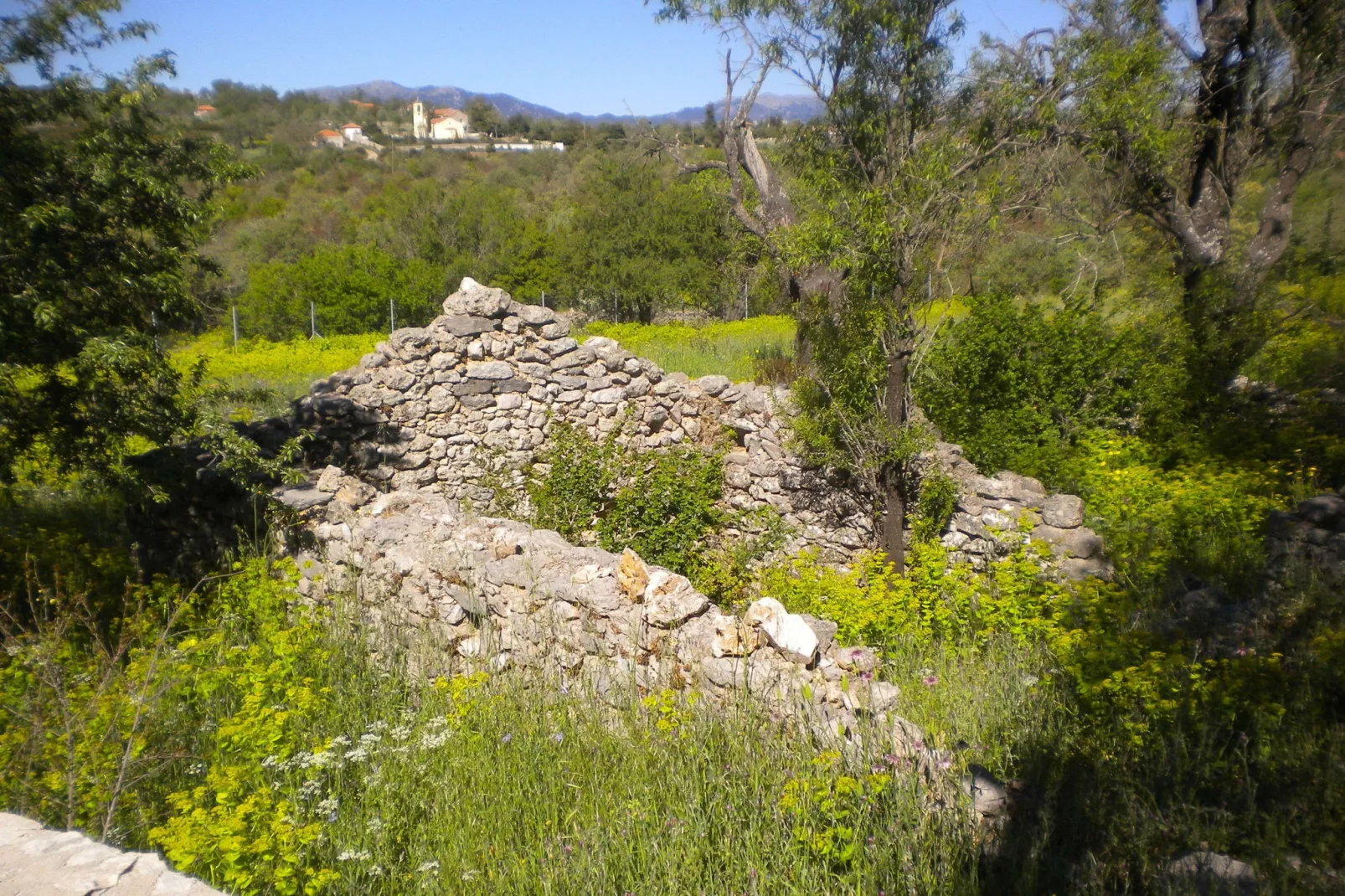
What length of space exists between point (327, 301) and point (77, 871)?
2407cm

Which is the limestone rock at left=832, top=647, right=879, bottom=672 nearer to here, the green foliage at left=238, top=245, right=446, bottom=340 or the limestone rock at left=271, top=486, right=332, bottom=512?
the limestone rock at left=271, top=486, right=332, bottom=512

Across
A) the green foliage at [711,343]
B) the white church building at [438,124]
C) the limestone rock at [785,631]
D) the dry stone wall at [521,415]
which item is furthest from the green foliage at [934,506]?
the white church building at [438,124]

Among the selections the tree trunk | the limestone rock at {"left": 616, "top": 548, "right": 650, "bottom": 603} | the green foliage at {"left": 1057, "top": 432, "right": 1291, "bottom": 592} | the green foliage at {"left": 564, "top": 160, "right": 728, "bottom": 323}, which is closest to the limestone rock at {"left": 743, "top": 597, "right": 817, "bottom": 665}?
the limestone rock at {"left": 616, "top": 548, "right": 650, "bottom": 603}

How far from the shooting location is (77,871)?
6.53ft

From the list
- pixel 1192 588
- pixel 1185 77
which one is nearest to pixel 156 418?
pixel 1192 588

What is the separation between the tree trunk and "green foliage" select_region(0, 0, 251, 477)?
6.11 metres

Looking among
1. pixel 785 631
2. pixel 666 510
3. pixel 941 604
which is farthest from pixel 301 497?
pixel 941 604

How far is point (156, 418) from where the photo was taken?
6.00 meters

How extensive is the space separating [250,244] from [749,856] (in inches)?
1565

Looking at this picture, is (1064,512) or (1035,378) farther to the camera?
(1035,378)

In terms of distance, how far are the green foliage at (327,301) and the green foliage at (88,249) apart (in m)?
17.6

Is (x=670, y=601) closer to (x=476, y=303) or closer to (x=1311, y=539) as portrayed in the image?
(x=1311, y=539)

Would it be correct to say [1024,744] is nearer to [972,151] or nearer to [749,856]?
[749,856]

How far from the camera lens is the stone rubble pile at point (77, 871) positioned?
1920mm
